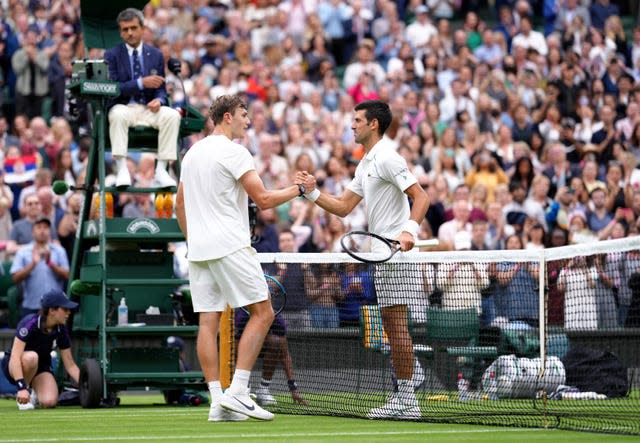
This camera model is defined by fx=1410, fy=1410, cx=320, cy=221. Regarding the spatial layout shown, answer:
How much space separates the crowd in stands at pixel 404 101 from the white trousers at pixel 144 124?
4.32 metres

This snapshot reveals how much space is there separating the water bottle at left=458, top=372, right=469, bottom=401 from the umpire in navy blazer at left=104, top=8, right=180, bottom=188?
13.3 feet

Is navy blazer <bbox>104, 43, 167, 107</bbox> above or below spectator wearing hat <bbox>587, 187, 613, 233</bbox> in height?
above

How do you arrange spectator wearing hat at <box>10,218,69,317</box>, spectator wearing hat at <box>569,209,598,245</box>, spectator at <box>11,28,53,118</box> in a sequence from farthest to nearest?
1. spectator at <box>11,28,53,118</box>
2. spectator wearing hat at <box>569,209,598,245</box>
3. spectator wearing hat at <box>10,218,69,317</box>

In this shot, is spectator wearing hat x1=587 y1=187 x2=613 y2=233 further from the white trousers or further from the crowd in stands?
the white trousers

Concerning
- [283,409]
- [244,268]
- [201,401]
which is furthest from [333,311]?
[201,401]

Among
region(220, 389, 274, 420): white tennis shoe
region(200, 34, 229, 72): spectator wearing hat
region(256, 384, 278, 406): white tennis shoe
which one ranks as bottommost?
region(256, 384, 278, 406): white tennis shoe

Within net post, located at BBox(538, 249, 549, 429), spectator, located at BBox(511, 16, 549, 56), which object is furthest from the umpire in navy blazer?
spectator, located at BBox(511, 16, 549, 56)

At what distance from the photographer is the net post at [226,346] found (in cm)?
1286

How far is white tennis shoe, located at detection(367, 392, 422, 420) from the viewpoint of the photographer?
10844mm

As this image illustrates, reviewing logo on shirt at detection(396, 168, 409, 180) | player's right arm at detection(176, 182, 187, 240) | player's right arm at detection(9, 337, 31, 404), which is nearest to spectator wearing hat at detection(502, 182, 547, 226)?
player's right arm at detection(9, 337, 31, 404)

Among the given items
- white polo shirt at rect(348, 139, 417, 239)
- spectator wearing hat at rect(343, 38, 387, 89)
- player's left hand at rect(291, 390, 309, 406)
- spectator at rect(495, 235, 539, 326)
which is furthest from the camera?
spectator wearing hat at rect(343, 38, 387, 89)

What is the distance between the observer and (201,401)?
1402cm

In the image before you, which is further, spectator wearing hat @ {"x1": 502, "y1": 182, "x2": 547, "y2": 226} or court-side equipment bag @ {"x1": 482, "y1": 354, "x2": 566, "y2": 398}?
spectator wearing hat @ {"x1": 502, "y1": 182, "x2": 547, "y2": 226}

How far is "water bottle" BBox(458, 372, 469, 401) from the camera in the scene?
1148cm
